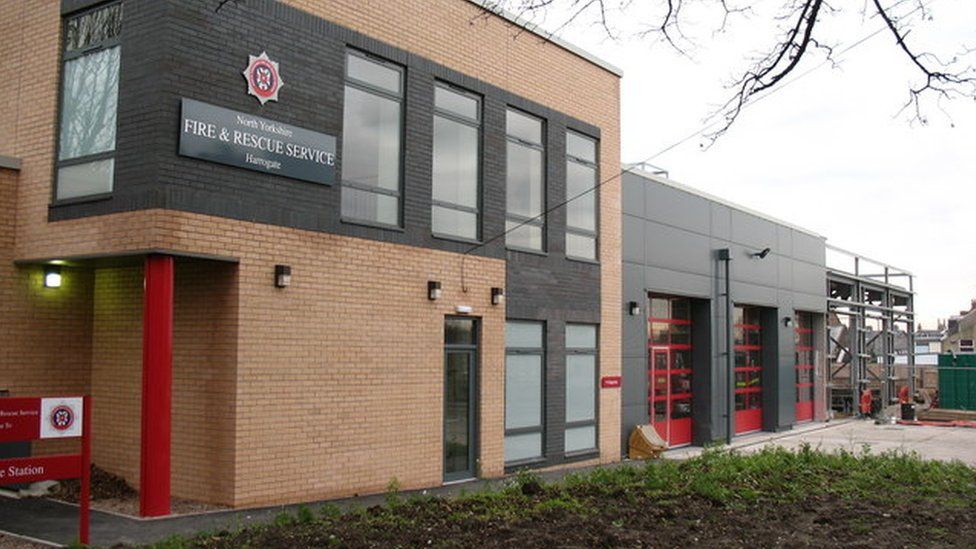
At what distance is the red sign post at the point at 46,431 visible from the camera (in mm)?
7457

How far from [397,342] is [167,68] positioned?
15.1 ft

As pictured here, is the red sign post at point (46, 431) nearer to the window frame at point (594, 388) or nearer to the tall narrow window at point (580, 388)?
the window frame at point (594, 388)

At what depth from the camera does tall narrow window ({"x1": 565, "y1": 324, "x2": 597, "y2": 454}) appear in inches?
617

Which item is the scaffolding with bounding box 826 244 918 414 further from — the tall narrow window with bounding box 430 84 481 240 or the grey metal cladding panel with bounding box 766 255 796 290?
the tall narrow window with bounding box 430 84 481 240

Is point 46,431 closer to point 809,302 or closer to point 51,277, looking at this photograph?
point 51,277

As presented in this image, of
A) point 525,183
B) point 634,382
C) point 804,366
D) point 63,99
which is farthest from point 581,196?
point 804,366

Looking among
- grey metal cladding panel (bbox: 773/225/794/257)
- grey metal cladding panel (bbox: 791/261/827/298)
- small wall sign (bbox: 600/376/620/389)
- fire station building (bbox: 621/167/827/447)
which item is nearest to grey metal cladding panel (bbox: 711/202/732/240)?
fire station building (bbox: 621/167/827/447)

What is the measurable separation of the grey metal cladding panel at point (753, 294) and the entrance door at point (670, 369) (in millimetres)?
1914

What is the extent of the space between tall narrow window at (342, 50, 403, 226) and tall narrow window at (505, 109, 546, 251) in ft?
8.86

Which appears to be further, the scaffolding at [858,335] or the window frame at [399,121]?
the scaffolding at [858,335]

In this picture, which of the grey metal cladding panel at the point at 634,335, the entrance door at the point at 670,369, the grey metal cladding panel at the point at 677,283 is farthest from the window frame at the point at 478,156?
the entrance door at the point at 670,369

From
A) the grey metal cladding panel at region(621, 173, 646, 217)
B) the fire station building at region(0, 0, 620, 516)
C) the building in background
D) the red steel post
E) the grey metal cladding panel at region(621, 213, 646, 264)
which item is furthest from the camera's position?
the building in background

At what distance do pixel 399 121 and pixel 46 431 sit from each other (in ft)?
→ 21.5

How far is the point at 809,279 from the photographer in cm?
2683
